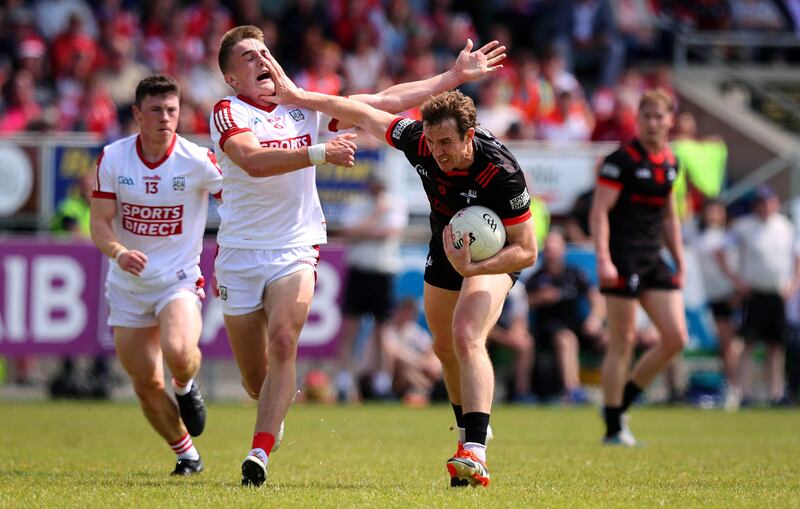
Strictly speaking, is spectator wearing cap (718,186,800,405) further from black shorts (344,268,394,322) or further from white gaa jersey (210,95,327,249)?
white gaa jersey (210,95,327,249)

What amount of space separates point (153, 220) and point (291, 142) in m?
1.29

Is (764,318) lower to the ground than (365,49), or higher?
lower

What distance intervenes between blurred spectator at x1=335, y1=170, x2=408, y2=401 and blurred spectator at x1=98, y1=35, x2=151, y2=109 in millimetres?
4692

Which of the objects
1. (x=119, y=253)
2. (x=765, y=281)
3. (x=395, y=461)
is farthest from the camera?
(x=765, y=281)

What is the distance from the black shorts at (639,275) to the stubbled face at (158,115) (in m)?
3.96

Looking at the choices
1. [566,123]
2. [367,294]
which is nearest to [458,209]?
[367,294]

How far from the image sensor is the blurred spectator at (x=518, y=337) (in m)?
16.3

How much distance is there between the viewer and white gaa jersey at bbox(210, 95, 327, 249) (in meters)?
7.83

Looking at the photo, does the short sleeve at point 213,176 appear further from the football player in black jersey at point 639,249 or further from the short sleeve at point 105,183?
the football player in black jersey at point 639,249

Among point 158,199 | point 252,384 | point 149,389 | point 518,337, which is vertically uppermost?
point 158,199

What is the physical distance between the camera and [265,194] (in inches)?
310

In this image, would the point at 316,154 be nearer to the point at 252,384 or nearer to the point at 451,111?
the point at 451,111

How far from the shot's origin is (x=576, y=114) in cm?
1923

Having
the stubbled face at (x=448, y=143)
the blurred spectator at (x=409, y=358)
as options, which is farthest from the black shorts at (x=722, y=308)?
the stubbled face at (x=448, y=143)
